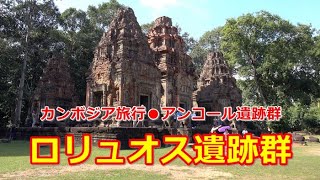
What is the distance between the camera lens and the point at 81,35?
3416cm

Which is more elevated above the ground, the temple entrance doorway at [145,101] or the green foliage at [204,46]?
the green foliage at [204,46]

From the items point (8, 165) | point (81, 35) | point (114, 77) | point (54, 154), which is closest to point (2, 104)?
point (81, 35)

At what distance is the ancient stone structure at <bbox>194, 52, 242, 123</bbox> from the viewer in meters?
31.1

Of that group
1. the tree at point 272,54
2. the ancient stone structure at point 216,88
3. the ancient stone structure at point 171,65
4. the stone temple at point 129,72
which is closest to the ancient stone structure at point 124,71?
the stone temple at point 129,72

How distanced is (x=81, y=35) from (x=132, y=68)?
14663 millimetres

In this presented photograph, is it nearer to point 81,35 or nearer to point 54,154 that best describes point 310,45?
point 81,35

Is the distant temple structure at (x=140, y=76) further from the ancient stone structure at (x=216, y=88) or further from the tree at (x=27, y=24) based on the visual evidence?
the tree at (x=27, y=24)

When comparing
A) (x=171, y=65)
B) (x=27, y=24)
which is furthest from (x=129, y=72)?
(x=27, y=24)

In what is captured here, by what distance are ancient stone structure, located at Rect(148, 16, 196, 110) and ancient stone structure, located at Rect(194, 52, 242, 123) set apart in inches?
134

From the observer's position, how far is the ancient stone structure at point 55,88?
1081 inches

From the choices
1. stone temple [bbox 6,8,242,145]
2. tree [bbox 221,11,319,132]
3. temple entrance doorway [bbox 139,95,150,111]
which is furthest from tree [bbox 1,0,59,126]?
tree [bbox 221,11,319,132]

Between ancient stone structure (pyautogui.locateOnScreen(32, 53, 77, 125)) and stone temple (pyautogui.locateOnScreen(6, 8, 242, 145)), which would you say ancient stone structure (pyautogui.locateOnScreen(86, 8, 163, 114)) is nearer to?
stone temple (pyautogui.locateOnScreen(6, 8, 242, 145))

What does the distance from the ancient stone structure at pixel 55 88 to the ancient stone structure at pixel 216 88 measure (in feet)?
40.5

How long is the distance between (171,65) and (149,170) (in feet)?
59.4
